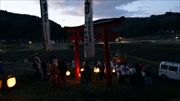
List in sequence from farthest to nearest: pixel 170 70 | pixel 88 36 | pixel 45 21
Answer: pixel 170 70 → pixel 45 21 → pixel 88 36

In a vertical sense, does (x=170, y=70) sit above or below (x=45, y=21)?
below

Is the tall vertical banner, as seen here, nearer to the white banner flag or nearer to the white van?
the white banner flag

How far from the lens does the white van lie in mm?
Answer: 17236

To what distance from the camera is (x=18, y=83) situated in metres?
10.5

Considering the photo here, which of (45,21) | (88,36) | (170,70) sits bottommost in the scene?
(170,70)

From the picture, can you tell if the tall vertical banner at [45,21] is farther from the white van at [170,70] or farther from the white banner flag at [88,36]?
the white van at [170,70]

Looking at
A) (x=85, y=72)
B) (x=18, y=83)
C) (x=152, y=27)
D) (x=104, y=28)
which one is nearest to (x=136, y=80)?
(x=104, y=28)

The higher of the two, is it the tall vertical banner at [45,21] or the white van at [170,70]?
the tall vertical banner at [45,21]

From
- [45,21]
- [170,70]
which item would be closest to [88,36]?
[45,21]

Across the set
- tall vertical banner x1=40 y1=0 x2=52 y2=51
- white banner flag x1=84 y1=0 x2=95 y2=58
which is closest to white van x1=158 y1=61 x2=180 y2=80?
white banner flag x1=84 y1=0 x2=95 y2=58

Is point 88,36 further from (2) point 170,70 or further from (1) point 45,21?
(2) point 170,70

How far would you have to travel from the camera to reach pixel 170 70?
17.7 metres

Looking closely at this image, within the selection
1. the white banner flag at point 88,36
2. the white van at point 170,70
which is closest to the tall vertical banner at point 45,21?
the white banner flag at point 88,36

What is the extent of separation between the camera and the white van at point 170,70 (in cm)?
1724
